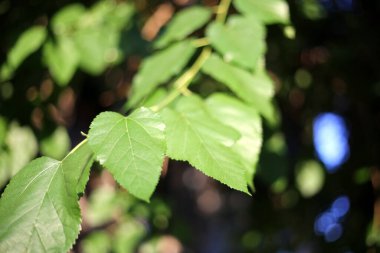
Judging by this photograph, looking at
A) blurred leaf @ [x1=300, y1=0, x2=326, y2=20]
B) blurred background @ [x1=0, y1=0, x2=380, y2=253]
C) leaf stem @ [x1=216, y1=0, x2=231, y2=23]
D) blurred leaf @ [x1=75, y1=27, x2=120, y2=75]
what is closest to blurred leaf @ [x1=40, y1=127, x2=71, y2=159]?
blurred background @ [x1=0, y1=0, x2=380, y2=253]

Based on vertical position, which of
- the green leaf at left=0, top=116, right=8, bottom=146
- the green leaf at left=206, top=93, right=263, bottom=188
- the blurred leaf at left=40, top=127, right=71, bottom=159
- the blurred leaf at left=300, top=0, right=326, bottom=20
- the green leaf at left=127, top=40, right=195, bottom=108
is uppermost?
the green leaf at left=127, top=40, right=195, bottom=108

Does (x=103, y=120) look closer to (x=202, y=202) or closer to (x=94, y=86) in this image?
(x=94, y=86)

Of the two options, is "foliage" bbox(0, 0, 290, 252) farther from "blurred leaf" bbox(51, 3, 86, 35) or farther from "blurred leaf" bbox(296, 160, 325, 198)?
"blurred leaf" bbox(296, 160, 325, 198)

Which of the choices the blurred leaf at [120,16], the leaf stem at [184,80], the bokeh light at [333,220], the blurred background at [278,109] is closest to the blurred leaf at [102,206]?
the blurred background at [278,109]

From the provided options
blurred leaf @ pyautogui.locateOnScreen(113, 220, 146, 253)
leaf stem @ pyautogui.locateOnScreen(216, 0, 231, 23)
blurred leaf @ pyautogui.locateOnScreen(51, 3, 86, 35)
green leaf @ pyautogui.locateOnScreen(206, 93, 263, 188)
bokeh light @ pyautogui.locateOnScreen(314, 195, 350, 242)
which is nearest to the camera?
green leaf @ pyautogui.locateOnScreen(206, 93, 263, 188)

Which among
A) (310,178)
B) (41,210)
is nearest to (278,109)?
(310,178)

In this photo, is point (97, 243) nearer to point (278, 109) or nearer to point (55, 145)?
point (55, 145)
